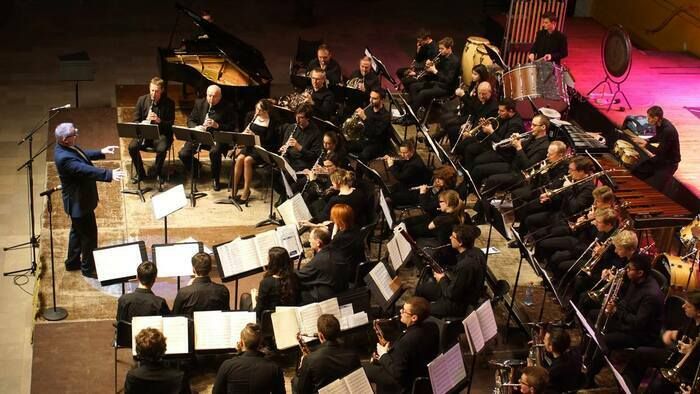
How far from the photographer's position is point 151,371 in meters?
7.22

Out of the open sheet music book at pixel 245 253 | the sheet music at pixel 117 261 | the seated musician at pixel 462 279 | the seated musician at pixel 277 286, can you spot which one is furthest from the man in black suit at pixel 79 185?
the seated musician at pixel 462 279

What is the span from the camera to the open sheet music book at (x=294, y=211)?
32.3 feet

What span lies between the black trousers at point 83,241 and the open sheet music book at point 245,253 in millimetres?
1923

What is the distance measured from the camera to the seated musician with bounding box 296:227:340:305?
8.94 m

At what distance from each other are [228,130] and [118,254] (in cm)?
374

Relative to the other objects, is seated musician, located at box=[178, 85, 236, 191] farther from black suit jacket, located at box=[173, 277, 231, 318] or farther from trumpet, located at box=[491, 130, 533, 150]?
black suit jacket, located at box=[173, 277, 231, 318]

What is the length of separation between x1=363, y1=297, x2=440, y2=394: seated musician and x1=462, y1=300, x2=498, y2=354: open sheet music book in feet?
1.29

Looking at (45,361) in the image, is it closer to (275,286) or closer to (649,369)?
(275,286)

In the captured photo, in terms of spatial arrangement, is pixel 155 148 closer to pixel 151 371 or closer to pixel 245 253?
pixel 245 253

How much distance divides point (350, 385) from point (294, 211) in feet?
10.4

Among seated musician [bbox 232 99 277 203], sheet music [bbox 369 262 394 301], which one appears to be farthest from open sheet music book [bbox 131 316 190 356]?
seated musician [bbox 232 99 277 203]

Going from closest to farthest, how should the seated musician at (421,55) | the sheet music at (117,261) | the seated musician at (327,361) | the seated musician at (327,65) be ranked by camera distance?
the seated musician at (327,361) → the sheet music at (117,261) → the seated musician at (327,65) → the seated musician at (421,55)

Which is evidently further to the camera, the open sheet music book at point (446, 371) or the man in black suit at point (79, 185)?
the man in black suit at point (79, 185)

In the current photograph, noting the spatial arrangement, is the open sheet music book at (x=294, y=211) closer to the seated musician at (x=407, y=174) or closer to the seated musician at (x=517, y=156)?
the seated musician at (x=407, y=174)
